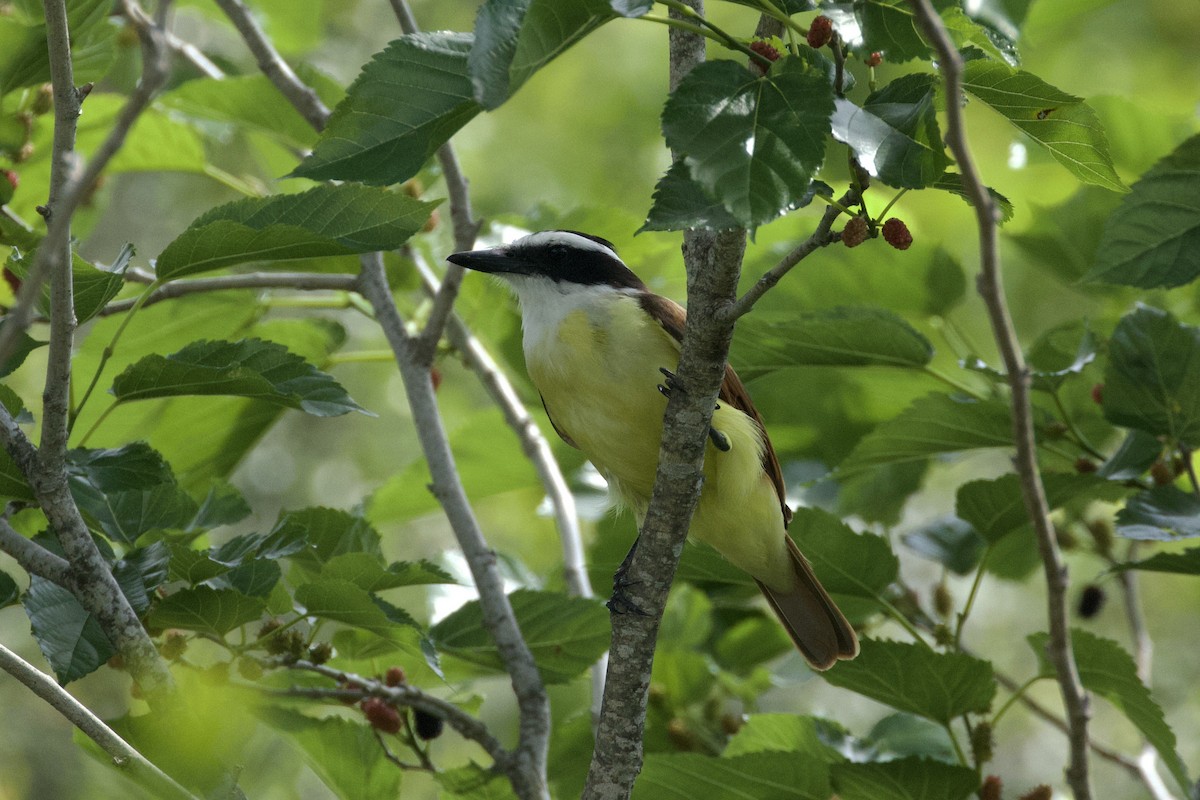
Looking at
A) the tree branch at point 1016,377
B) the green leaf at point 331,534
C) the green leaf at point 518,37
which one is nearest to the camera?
the tree branch at point 1016,377

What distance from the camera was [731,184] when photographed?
1.80 meters

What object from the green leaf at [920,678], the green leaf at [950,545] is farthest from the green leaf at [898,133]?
the green leaf at [950,545]

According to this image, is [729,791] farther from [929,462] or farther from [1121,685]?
A: [929,462]

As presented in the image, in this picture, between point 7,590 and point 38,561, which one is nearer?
point 38,561

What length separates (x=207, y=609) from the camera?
2590 millimetres

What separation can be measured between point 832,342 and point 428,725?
1.48 meters

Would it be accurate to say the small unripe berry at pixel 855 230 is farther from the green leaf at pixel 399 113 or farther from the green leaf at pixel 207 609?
the green leaf at pixel 207 609

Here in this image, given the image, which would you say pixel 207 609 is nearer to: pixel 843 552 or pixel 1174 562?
pixel 843 552

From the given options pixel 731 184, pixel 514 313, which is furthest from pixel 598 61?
pixel 731 184

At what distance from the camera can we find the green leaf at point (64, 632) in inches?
92.4

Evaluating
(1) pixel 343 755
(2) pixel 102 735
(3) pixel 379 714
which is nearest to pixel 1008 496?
(3) pixel 379 714

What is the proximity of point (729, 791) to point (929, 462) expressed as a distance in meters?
1.80

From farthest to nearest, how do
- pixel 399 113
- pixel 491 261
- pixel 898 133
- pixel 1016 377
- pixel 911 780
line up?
pixel 491 261 < pixel 911 780 < pixel 399 113 < pixel 898 133 < pixel 1016 377

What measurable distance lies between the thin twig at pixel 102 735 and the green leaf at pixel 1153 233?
8.12 feet
